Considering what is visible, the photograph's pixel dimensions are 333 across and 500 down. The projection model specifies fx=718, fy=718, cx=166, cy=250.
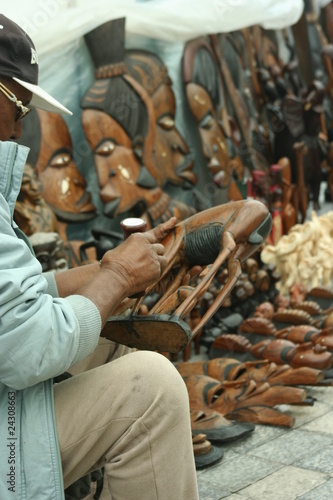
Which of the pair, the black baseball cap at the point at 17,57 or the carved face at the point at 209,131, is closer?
the black baseball cap at the point at 17,57

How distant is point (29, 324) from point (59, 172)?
3.12 metres

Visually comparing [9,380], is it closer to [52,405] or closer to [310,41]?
[52,405]

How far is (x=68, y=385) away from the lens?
1.74m

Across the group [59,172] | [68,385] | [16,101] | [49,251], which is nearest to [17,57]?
[16,101]

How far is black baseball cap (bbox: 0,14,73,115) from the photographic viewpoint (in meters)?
1.76

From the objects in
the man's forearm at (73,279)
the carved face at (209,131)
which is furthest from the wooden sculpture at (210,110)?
the man's forearm at (73,279)

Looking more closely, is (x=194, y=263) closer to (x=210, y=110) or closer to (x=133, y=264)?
(x=133, y=264)

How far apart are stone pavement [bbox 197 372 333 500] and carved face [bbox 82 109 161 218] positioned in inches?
80.3

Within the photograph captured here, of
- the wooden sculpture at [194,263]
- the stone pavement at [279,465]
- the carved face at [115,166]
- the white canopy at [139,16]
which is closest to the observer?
the wooden sculpture at [194,263]

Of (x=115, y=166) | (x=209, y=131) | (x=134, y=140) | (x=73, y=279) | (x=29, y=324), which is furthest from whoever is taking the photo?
(x=209, y=131)

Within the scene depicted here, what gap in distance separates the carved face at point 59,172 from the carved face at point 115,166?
147 mm

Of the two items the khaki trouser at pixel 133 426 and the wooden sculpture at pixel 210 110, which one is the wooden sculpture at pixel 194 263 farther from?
the wooden sculpture at pixel 210 110

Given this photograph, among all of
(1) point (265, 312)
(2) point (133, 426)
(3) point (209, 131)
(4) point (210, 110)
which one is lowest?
(1) point (265, 312)

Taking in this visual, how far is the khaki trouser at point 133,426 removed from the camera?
167cm
